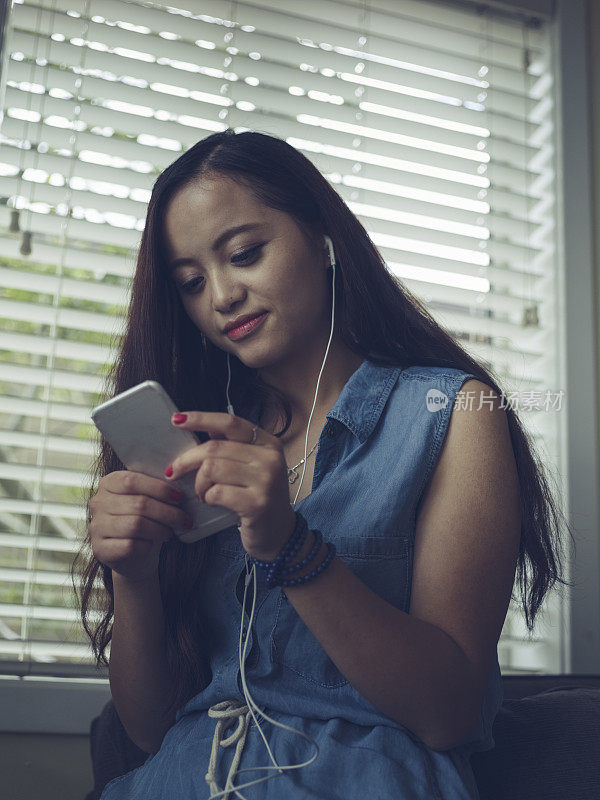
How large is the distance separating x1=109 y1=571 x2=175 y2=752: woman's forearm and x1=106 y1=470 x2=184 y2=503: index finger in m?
0.19

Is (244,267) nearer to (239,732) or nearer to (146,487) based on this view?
(146,487)

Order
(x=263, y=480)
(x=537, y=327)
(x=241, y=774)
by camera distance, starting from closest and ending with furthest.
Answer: (x=263, y=480) < (x=241, y=774) < (x=537, y=327)

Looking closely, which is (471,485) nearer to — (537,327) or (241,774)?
(241,774)

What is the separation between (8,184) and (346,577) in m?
1.12

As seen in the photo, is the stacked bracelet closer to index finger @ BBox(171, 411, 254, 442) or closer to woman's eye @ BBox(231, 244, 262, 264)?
index finger @ BBox(171, 411, 254, 442)

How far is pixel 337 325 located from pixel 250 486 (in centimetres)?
48

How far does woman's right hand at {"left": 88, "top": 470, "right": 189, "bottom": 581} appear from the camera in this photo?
843 millimetres

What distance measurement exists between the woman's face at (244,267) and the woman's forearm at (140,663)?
14.0 inches

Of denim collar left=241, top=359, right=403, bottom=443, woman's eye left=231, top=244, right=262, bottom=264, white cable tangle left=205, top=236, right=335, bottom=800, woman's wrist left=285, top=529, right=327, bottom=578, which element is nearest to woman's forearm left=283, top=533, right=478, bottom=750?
woman's wrist left=285, top=529, right=327, bottom=578

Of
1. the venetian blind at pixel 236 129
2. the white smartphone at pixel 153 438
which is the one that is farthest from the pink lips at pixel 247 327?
the venetian blind at pixel 236 129

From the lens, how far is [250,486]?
28.6 inches

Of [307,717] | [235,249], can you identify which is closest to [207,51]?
[235,249]

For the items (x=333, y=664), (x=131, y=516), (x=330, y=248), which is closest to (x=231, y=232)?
(x=330, y=248)

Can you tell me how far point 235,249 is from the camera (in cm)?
103
